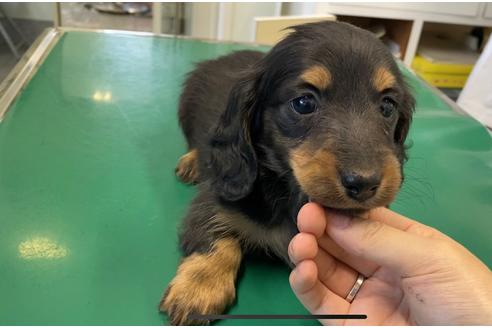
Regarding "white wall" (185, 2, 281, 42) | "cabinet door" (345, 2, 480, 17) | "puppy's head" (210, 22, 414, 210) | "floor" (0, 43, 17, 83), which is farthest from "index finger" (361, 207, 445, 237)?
"floor" (0, 43, 17, 83)

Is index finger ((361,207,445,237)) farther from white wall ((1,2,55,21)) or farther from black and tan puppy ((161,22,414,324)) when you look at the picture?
white wall ((1,2,55,21))

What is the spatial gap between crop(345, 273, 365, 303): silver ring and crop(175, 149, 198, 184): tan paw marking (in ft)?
2.25

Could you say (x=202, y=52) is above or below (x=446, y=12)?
below

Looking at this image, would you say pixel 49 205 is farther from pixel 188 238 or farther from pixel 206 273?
pixel 206 273

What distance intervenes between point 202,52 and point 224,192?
1792 mm

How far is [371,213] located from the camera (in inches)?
46.0

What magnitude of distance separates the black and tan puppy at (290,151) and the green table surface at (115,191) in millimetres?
89

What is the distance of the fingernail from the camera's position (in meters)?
1.08

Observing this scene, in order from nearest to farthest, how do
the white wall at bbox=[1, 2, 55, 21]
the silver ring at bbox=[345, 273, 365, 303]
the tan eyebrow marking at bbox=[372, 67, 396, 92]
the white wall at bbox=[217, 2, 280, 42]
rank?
the tan eyebrow marking at bbox=[372, 67, 396, 92] → the silver ring at bbox=[345, 273, 365, 303] → the white wall at bbox=[217, 2, 280, 42] → the white wall at bbox=[1, 2, 55, 21]

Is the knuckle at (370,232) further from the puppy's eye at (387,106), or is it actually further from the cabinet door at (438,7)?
the cabinet door at (438,7)

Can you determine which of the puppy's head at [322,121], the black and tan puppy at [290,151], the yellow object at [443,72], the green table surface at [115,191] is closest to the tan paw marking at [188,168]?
the green table surface at [115,191]

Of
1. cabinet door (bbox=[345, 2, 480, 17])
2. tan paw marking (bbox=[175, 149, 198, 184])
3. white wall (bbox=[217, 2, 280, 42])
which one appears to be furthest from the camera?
white wall (bbox=[217, 2, 280, 42])

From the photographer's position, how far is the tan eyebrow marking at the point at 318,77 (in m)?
1.12

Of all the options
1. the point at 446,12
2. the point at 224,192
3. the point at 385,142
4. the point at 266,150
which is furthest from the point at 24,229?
the point at 446,12
